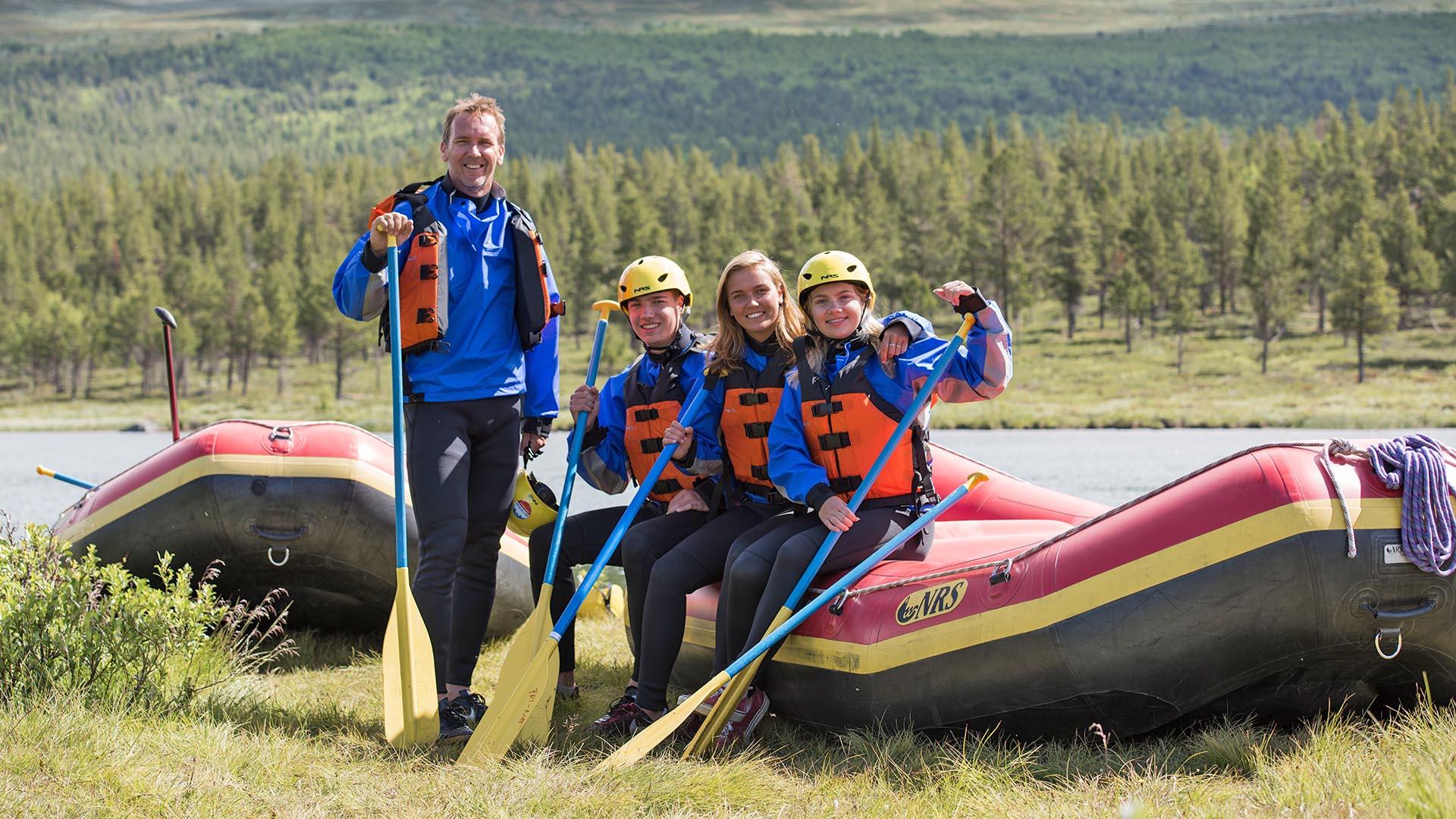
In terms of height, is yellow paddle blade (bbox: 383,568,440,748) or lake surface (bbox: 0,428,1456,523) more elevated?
yellow paddle blade (bbox: 383,568,440,748)

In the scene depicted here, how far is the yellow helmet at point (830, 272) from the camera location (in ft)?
15.3

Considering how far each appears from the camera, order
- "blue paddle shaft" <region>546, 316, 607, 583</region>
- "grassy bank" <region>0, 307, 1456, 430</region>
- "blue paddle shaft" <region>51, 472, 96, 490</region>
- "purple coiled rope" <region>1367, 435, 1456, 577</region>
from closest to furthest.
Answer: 1. "purple coiled rope" <region>1367, 435, 1456, 577</region>
2. "blue paddle shaft" <region>546, 316, 607, 583</region>
3. "blue paddle shaft" <region>51, 472, 96, 490</region>
4. "grassy bank" <region>0, 307, 1456, 430</region>

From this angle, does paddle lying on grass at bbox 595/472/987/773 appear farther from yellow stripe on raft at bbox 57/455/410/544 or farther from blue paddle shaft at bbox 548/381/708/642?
yellow stripe on raft at bbox 57/455/410/544

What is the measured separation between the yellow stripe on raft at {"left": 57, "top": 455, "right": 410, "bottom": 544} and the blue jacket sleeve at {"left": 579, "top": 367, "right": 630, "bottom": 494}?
113 centimetres

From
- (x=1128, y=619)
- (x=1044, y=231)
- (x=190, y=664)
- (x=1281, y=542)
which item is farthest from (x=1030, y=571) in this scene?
(x=1044, y=231)

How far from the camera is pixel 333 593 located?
606cm

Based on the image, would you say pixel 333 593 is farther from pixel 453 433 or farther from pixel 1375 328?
pixel 1375 328

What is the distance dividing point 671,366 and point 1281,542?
2.42m

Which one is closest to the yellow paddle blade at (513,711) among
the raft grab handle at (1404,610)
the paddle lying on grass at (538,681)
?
the paddle lying on grass at (538,681)

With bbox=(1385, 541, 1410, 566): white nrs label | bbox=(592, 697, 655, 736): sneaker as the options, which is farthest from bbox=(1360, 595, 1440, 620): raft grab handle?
bbox=(592, 697, 655, 736): sneaker

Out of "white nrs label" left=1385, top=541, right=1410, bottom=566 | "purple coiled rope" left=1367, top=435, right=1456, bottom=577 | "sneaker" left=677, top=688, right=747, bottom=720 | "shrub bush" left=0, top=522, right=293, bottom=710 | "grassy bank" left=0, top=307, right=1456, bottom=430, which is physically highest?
"purple coiled rope" left=1367, top=435, right=1456, bottom=577

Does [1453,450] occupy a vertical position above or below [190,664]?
above

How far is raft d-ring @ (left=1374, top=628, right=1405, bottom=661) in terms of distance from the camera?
3783 mm

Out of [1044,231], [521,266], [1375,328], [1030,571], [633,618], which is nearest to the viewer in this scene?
[1030,571]
